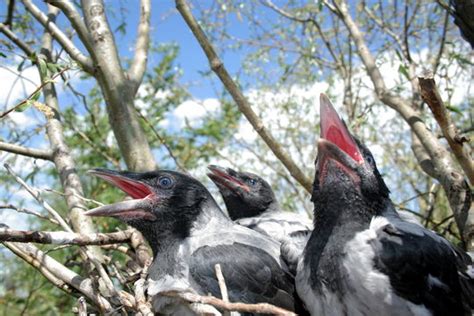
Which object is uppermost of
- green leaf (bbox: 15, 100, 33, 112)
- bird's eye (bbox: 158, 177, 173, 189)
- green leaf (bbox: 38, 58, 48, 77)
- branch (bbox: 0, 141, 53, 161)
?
green leaf (bbox: 38, 58, 48, 77)

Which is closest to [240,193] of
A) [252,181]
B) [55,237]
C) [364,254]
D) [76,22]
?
→ [252,181]

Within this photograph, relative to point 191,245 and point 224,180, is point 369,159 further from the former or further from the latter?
point 224,180

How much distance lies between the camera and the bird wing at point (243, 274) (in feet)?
7.94

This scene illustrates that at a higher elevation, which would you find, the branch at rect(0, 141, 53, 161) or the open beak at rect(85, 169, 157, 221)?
the branch at rect(0, 141, 53, 161)

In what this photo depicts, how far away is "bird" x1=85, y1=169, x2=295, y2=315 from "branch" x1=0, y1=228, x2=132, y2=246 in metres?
0.13

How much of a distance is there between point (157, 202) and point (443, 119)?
1.39 meters

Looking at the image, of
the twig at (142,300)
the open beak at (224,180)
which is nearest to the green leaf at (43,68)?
the twig at (142,300)

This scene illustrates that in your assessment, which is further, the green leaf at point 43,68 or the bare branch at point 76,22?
the bare branch at point 76,22

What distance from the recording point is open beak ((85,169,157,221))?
2711mm

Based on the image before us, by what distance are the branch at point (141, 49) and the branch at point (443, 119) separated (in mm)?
1794

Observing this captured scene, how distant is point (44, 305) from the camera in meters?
5.66

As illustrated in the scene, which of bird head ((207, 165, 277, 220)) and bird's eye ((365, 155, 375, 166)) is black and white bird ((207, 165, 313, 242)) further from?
bird's eye ((365, 155, 375, 166))

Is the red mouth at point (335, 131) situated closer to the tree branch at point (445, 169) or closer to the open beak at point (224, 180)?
the tree branch at point (445, 169)

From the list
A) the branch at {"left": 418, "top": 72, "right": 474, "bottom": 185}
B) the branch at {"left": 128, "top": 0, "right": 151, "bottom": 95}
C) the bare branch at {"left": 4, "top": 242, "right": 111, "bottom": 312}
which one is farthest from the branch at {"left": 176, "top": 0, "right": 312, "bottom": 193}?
the bare branch at {"left": 4, "top": 242, "right": 111, "bottom": 312}
